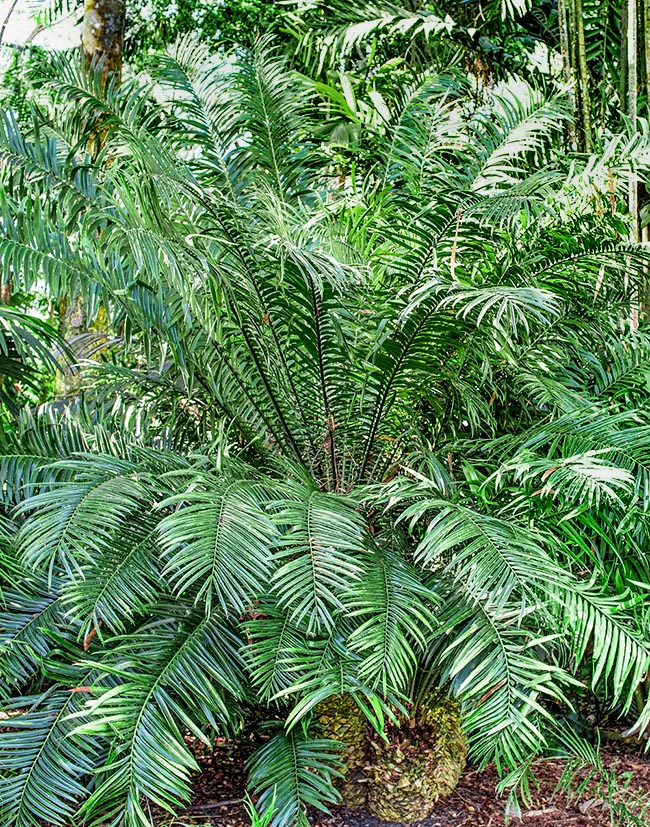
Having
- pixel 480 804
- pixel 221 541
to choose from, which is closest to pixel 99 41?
pixel 221 541

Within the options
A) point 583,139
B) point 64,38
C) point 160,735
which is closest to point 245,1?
point 64,38

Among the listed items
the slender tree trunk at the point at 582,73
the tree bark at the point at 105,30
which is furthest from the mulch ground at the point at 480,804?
the tree bark at the point at 105,30

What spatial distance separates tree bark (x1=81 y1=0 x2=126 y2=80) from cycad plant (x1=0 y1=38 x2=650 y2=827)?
1.77 meters

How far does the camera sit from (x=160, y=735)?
171 centimetres

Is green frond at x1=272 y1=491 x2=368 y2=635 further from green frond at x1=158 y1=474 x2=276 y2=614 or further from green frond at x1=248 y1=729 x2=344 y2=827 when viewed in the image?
green frond at x1=248 y1=729 x2=344 y2=827

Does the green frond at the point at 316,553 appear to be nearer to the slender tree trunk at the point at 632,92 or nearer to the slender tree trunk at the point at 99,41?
the slender tree trunk at the point at 632,92

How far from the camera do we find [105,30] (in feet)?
14.1

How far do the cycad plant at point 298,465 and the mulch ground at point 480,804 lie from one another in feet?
0.43

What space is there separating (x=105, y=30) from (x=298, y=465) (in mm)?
3407

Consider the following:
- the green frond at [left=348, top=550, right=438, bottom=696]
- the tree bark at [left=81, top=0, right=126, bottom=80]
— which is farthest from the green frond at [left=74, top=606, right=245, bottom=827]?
the tree bark at [left=81, top=0, right=126, bottom=80]

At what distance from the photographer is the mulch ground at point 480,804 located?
2.07 meters

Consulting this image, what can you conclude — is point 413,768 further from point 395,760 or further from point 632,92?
point 632,92

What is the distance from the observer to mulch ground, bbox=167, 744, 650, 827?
2066 millimetres

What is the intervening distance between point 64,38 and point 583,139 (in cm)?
673
